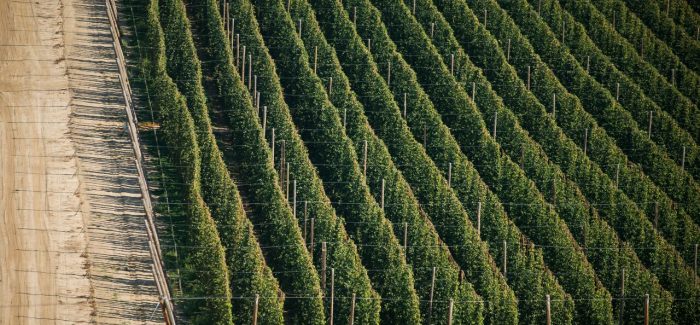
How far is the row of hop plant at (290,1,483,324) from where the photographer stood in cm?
3017

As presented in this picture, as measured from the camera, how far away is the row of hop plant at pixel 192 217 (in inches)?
1161

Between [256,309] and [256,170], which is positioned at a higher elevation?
[256,170]

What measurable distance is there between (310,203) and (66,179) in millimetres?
7066

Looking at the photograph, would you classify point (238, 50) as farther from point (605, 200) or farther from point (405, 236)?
point (605, 200)

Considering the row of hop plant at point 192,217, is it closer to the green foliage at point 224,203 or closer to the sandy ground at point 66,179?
the green foliage at point 224,203

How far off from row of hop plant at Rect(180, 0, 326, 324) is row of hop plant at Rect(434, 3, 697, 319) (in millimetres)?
7853

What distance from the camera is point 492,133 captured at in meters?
37.5

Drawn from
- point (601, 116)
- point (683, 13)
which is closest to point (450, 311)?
point (601, 116)

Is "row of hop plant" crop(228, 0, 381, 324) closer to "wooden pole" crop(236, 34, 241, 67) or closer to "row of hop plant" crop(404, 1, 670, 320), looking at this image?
"wooden pole" crop(236, 34, 241, 67)

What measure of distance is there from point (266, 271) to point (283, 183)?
4.49 metres

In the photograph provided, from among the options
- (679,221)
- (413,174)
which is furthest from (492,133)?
(679,221)

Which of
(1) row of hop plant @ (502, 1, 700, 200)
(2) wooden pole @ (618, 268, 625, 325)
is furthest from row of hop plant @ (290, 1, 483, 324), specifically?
(1) row of hop plant @ (502, 1, 700, 200)

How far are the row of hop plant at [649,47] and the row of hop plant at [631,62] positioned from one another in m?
0.30

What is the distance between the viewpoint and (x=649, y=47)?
43094 millimetres
